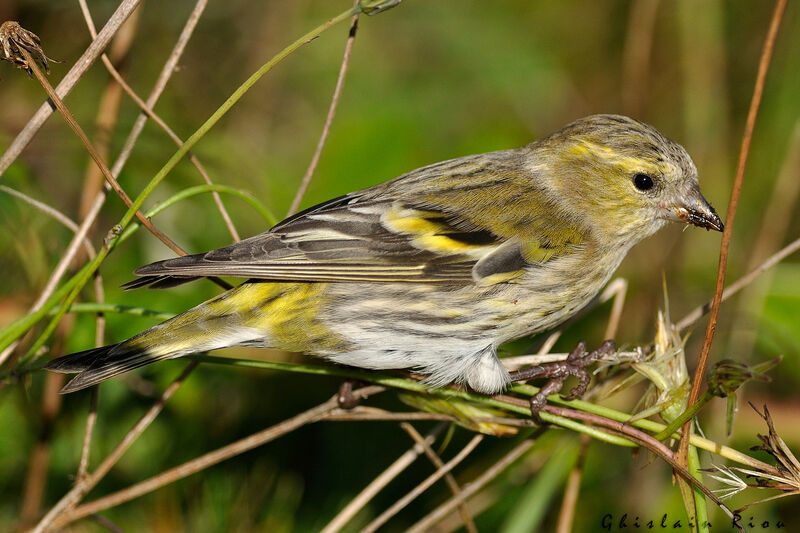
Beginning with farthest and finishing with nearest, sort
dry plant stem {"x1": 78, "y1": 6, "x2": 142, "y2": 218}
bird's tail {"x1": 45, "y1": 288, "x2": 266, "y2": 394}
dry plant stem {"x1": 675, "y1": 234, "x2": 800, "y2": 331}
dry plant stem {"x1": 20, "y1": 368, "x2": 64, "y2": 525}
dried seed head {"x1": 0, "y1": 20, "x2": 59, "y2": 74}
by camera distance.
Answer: dry plant stem {"x1": 78, "y1": 6, "x2": 142, "y2": 218} < dry plant stem {"x1": 20, "y1": 368, "x2": 64, "y2": 525} < dry plant stem {"x1": 675, "y1": 234, "x2": 800, "y2": 331} < bird's tail {"x1": 45, "y1": 288, "x2": 266, "y2": 394} < dried seed head {"x1": 0, "y1": 20, "x2": 59, "y2": 74}

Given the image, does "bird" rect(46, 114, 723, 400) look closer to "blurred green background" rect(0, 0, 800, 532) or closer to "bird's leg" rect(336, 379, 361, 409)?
"bird's leg" rect(336, 379, 361, 409)

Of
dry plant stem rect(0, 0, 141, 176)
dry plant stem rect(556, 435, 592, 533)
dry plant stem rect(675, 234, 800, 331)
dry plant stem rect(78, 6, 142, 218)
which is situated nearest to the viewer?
dry plant stem rect(0, 0, 141, 176)

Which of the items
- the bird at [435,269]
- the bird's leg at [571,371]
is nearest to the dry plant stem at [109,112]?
the bird at [435,269]

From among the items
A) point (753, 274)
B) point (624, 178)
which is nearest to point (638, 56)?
point (624, 178)

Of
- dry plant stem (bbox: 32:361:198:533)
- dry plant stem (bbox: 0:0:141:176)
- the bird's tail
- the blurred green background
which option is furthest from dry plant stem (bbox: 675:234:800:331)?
dry plant stem (bbox: 0:0:141:176)

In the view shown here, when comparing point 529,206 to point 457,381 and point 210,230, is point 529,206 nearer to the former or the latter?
point 457,381

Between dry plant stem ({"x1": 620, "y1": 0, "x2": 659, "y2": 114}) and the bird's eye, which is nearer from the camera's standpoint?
the bird's eye

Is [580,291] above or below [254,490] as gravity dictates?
above

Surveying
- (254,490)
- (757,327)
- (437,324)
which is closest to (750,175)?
(757,327)
